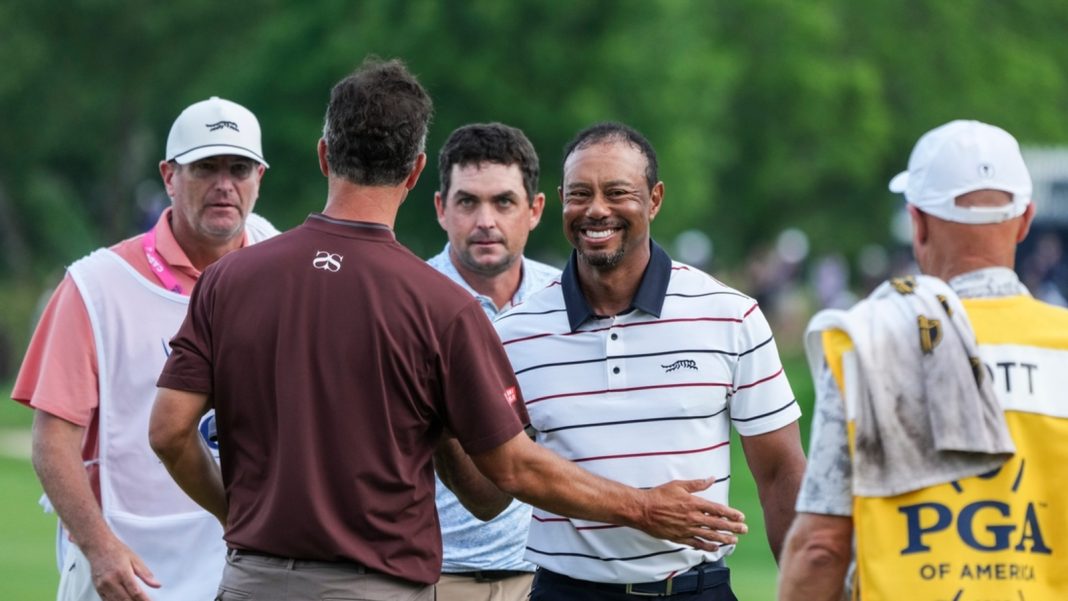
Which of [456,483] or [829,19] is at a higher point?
[829,19]

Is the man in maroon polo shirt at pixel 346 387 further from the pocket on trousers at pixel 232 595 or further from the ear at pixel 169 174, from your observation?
the ear at pixel 169 174

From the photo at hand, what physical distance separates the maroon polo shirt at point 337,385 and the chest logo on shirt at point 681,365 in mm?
870

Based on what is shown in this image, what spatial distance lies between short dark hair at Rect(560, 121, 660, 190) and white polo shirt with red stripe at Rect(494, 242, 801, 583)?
398mm

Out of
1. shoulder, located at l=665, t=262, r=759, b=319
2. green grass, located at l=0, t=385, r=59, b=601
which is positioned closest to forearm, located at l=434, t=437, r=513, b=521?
shoulder, located at l=665, t=262, r=759, b=319

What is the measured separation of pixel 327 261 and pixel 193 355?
0.47 metres

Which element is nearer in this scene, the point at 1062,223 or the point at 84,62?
the point at 1062,223

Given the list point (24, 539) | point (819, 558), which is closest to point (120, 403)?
point (819, 558)

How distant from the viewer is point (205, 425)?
598cm

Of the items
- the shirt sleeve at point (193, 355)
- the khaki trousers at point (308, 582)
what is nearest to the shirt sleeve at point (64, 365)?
the shirt sleeve at point (193, 355)

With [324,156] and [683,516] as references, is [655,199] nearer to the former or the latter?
[683,516]

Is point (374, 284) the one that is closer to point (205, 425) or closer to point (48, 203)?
point (205, 425)

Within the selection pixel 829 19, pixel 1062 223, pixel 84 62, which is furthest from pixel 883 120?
pixel 84 62

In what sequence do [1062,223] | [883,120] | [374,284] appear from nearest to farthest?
[374,284]
[1062,223]
[883,120]

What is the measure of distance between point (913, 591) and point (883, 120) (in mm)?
43462
